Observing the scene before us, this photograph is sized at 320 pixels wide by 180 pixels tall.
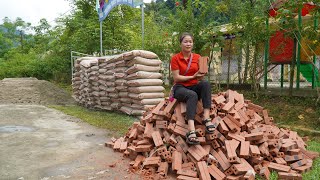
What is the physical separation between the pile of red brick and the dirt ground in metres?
0.43

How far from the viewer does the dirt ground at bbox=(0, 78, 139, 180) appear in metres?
4.36

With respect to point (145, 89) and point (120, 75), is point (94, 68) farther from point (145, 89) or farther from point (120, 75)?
point (145, 89)

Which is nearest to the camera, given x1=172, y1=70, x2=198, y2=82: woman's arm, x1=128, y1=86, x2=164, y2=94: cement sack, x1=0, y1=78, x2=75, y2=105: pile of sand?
x1=172, y1=70, x2=198, y2=82: woman's arm

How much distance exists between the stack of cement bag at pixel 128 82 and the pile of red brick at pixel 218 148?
9.97ft

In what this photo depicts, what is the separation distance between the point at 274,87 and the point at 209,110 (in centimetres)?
573

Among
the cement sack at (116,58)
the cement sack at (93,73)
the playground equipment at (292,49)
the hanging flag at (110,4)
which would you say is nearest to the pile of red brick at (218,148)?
the playground equipment at (292,49)

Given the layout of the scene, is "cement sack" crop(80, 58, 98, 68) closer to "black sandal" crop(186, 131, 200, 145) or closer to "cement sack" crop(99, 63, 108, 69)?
"cement sack" crop(99, 63, 108, 69)

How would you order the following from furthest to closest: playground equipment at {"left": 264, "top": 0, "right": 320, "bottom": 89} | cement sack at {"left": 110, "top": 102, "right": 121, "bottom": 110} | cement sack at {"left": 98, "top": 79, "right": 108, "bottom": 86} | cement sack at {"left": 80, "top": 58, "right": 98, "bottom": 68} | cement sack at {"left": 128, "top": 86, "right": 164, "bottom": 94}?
cement sack at {"left": 80, "top": 58, "right": 98, "bottom": 68}, cement sack at {"left": 98, "top": 79, "right": 108, "bottom": 86}, cement sack at {"left": 110, "top": 102, "right": 121, "bottom": 110}, cement sack at {"left": 128, "top": 86, "right": 164, "bottom": 94}, playground equipment at {"left": 264, "top": 0, "right": 320, "bottom": 89}

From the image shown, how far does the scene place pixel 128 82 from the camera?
28.6 ft

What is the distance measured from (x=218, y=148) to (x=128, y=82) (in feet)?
15.8

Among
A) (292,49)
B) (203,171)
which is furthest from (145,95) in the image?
(203,171)

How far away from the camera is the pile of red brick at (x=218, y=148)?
401 cm

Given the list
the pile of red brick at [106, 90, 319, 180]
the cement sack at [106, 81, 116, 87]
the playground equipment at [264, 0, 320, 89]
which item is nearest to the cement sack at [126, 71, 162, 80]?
the cement sack at [106, 81, 116, 87]

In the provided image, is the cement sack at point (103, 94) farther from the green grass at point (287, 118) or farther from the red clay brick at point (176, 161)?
the red clay brick at point (176, 161)
